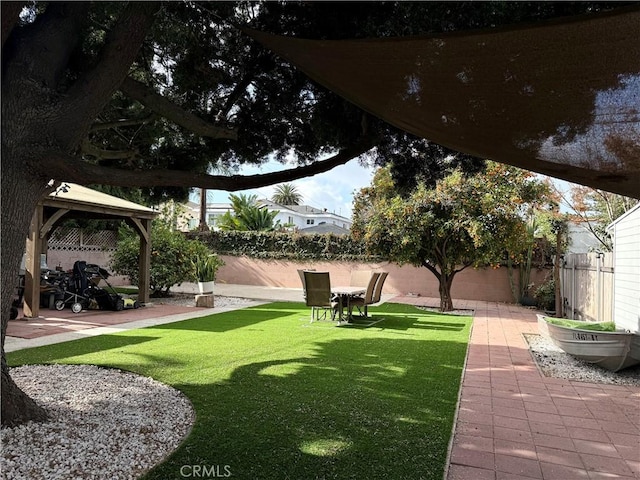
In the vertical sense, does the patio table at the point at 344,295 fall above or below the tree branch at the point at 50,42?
below

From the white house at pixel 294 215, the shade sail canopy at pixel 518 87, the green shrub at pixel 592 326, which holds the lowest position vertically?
the green shrub at pixel 592 326

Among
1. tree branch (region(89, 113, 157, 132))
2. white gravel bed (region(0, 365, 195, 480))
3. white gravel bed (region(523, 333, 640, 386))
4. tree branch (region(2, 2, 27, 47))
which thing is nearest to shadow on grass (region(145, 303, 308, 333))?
white gravel bed (region(0, 365, 195, 480))

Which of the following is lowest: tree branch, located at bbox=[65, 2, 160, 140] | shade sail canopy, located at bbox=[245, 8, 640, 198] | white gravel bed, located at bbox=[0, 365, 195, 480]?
white gravel bed, located at bbox=[0, 365, 195, 480]

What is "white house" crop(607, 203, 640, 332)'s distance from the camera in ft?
18.0

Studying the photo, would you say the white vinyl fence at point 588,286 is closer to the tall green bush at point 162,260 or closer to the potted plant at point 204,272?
the potted plant at point 204,272

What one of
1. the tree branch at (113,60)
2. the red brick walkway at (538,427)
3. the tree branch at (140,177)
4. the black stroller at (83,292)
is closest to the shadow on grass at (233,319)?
the black stroller at (83,292)

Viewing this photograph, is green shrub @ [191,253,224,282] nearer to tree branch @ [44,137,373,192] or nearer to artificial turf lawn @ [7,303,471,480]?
artificial turf lawn @ [7,303,471,480]

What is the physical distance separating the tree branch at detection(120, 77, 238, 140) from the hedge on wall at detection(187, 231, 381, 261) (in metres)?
13.7

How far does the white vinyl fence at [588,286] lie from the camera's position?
6.91 metres

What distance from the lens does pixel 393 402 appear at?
13.4 ft

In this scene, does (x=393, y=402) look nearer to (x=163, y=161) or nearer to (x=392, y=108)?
(x=392, y=108)

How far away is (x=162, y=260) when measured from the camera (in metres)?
12.5

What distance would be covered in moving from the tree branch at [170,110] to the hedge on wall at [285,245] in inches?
538

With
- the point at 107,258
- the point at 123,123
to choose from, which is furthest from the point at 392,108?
the point at 107,258
